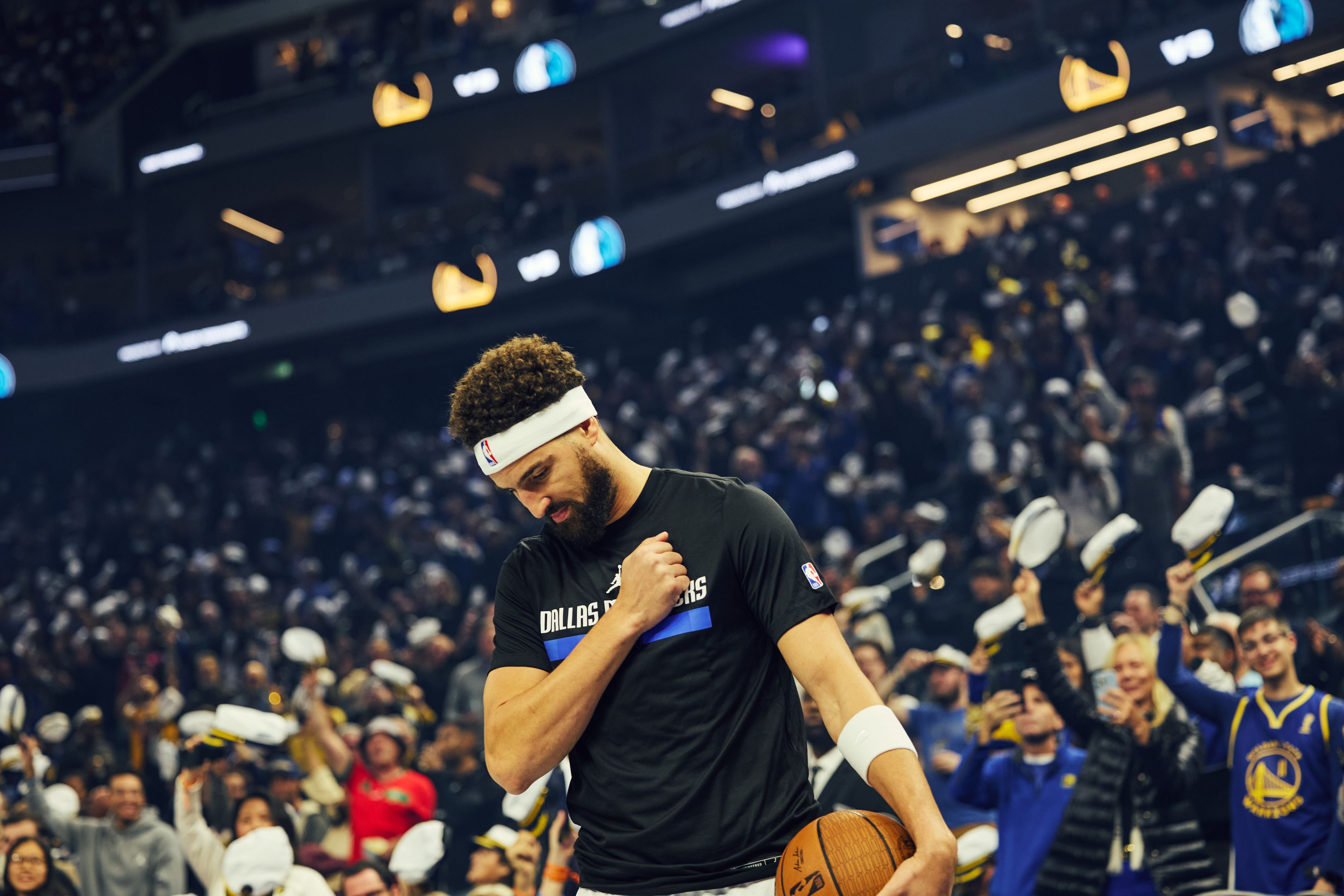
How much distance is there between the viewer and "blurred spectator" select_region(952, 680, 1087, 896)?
591 cm

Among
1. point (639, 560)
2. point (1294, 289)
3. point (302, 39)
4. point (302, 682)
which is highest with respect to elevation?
point (302, 39)

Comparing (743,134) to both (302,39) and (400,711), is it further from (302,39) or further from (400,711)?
(400,711)

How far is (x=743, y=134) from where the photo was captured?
20.2 metres

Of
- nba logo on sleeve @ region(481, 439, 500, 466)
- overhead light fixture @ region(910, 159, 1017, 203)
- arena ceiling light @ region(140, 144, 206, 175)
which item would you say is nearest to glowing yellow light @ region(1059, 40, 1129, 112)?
overhead light fixture @ region(910, 159, 1017, 203)

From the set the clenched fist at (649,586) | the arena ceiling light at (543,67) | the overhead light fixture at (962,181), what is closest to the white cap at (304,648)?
the clenched fist at (649,586)

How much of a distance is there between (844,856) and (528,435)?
3.07 feet

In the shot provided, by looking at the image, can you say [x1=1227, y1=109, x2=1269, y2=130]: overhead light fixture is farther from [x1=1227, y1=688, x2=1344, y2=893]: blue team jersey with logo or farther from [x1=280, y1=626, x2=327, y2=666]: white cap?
[x1=280, y1=626, x2=327, y2=666]: white cap

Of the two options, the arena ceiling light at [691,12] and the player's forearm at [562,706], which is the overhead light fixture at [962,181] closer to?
the arena ceiling light at [691,12]

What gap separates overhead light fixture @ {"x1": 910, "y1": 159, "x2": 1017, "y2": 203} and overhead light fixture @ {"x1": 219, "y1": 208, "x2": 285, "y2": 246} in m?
13.8

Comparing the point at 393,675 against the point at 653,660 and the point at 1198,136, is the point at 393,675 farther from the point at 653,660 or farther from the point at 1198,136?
the point at 1198,136

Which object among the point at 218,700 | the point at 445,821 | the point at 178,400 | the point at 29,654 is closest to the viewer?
the point at 445,821

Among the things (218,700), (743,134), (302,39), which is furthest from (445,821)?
(302,39)

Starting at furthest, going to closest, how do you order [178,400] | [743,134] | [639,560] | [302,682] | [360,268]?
[178,400] → [360,268] → [743,134] → [302,682] → [639,560]

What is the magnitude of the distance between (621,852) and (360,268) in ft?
71.7
